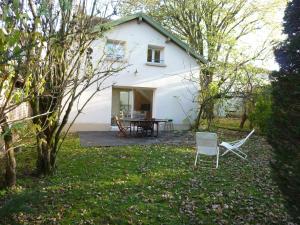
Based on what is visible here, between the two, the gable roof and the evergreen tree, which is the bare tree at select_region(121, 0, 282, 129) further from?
the evergreen tree

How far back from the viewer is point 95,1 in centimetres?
705

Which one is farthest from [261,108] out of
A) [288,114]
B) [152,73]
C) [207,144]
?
[288,114]

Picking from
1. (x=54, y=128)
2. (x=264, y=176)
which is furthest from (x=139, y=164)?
(x=264, y=176)

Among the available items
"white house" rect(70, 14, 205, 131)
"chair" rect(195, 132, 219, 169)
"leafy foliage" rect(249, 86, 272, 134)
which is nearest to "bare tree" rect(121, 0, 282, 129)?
"white house" rect(70, 14, 205, 131)

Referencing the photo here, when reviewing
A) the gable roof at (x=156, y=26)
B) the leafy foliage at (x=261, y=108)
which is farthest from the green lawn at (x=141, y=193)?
the gable roof at (x=156, y=26)

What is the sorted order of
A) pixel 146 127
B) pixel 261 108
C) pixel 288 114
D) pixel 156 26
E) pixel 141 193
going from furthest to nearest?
pixel 156 26, pixel 261 108, pixel 146 127, pixel 141 193, pixel 288 114

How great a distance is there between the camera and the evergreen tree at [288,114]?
3783mm

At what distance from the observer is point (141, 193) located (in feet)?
20.7

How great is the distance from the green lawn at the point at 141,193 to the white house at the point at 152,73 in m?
7.13

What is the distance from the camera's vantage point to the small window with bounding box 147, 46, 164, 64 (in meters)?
17.9

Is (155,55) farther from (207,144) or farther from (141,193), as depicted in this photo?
(141,193)

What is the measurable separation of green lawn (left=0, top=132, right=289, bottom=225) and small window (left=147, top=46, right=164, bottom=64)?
938 cm

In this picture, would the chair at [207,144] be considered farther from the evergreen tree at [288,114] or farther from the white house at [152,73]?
the white house at [152,73]

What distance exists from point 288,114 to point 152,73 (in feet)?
45.9
